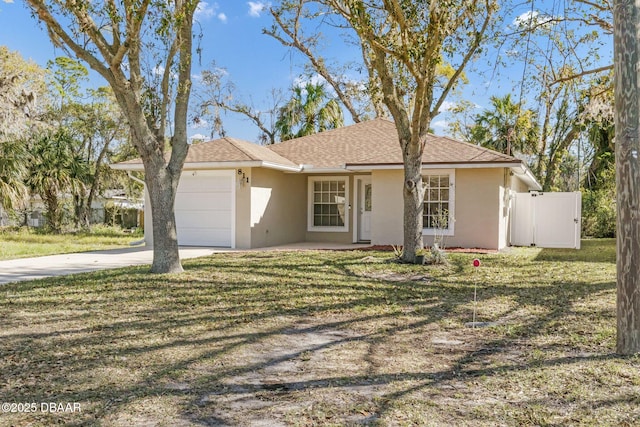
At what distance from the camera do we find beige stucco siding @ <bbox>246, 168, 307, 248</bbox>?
16.0 meters

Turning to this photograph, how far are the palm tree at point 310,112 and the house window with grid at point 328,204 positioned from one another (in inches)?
392

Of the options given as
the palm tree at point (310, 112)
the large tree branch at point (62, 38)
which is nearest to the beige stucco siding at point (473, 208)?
the large tree branch at point (62, 38)

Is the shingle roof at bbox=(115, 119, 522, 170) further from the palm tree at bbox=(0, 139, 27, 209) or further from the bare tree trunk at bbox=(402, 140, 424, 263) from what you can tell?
the palm tree at bbox=(0, 139, 27, 209)

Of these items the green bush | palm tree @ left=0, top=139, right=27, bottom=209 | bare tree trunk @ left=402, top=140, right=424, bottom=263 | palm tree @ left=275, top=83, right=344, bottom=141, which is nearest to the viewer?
bare tree trunk @ left=402, top=140, right=424, bottom=263

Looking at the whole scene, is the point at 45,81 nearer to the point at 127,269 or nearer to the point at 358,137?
the point at 358,137

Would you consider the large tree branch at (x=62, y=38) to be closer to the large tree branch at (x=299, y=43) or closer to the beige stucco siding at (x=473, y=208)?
the large tree branch at (x=299, y=43)

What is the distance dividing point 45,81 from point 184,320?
83.4 feet

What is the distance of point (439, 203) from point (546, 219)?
4.16 m

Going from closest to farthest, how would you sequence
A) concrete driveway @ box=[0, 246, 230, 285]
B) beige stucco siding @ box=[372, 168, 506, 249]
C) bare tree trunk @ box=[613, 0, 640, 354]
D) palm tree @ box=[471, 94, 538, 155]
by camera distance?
bare tree trunk @ box=[613, 0, 640, 354] < concrete driveway @ box=[0, 246, 230, 285] < beige stucco siding @ box=[372, 168, 506, 249] < palm tree @ box=[471, 94, 538, 155]

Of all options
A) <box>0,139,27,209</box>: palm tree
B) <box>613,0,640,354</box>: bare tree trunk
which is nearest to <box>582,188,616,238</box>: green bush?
<box>613,0,640,354</box>: bare tree trunk

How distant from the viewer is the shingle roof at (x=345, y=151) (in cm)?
1520

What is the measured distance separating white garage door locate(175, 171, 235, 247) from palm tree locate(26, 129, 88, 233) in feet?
27.3

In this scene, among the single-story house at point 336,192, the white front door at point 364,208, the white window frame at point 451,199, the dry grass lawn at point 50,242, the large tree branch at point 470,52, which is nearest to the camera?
the large tree branch at point 470,52

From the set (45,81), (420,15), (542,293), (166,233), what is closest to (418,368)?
(542,293)
